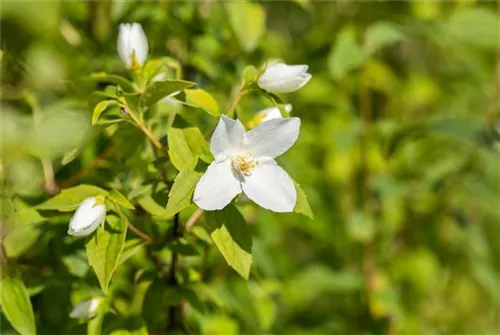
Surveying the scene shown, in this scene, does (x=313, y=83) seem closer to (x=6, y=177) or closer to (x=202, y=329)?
(x=202, y=329)

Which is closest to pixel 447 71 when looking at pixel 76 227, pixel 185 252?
pixel 185 252

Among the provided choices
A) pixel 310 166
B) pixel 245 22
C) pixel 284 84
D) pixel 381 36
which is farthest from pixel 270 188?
pixel 310 166

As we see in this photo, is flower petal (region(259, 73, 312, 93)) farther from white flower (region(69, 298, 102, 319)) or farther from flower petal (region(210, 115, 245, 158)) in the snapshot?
white flower (region(69, 298, 102, 319))

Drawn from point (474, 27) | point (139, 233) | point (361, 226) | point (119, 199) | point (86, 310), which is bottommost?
point (361, 226)

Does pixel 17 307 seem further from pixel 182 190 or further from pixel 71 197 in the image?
pixel 182 190

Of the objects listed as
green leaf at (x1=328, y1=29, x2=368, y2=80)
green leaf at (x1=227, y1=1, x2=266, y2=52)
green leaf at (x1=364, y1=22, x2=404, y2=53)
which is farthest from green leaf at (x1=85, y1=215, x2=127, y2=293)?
green leaf at (x1=364, y1=22, x2=404, y2=53)
